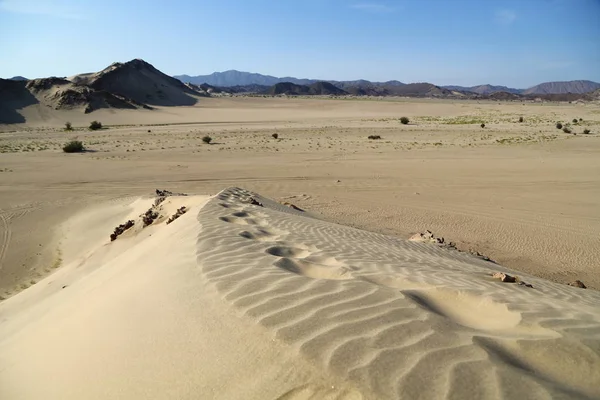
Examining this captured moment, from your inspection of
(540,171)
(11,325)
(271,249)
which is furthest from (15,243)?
(540,171)

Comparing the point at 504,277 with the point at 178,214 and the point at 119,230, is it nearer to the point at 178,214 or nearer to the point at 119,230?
the point at 178,214

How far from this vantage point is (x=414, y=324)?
232 cm

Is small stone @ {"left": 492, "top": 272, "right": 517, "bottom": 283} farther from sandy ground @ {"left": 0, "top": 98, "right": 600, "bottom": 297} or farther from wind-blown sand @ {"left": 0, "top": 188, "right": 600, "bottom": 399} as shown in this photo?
sandy ground @ {"left": 0, "top": 98, "right": 600, "bottom": 297}

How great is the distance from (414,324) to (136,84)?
228 feet

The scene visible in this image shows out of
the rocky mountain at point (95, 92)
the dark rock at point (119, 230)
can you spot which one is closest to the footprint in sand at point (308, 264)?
the dark rock at point (119, 230)

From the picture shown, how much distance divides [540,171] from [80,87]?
151 feet

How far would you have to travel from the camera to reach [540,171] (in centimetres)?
1453

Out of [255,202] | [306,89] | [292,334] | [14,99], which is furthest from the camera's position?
[306,89]

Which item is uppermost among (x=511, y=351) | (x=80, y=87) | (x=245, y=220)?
(x=80, y=87)

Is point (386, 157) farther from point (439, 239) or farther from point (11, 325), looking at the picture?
point (11, 325)

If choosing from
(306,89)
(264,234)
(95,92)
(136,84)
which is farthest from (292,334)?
(306,89)

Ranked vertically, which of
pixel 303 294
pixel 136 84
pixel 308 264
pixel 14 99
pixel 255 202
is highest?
pixel 136 84

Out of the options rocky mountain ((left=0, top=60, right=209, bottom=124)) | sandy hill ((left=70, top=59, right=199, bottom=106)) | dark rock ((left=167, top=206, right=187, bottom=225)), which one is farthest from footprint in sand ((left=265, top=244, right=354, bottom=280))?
sandy hill ((left=70, top=59, right=199, bottom=106))

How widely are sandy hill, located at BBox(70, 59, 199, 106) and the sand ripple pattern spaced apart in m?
62.1
